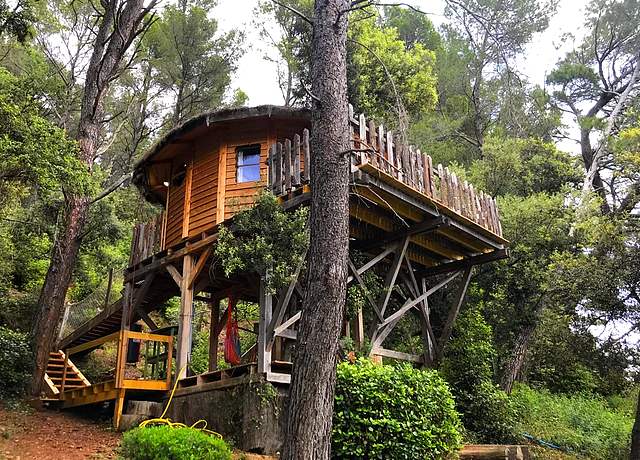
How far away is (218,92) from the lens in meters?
23.9

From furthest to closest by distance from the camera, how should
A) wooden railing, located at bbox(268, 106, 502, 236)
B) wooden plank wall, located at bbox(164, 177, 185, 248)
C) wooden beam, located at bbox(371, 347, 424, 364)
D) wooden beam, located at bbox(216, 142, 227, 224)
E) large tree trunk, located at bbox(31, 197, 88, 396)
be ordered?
wooden plank wall, located at bbox(164, 177, 185, 248), large tree trunk, located at bbox(31, 197, 88, 396), wooden beam, located at bbox(216, 142, 227, 224), wooden beam, located at bbox(371, 347, 424, 364), wooden railing, located at bbox(268, 106, 502, 236)

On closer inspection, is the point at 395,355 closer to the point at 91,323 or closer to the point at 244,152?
the point at 244,152

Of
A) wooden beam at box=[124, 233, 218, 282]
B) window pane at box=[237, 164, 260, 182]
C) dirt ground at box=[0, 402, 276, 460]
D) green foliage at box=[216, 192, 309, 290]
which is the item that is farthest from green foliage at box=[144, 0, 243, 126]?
green foliage at box=[216, 192, 309, 290]

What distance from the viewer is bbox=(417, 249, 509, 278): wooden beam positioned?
11734mm

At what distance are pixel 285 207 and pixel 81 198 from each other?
5676mm

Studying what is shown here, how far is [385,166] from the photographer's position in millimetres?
9109

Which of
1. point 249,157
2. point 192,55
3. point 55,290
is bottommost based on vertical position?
point 55,290

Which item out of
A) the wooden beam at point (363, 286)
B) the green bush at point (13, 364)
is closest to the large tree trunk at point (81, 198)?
the green bush at point (13, 364)

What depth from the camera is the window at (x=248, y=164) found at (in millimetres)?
10945

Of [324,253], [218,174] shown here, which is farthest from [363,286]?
[324,253]

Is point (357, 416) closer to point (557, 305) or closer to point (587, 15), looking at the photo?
point (557, 305)

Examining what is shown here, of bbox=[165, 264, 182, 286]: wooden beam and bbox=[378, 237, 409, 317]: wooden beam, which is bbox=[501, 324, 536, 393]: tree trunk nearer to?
bbox=[378, 237, 409, 317]: wooden beam

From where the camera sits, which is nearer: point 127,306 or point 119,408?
point 119,408

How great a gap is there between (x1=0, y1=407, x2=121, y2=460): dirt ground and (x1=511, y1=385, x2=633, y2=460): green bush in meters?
8.19
